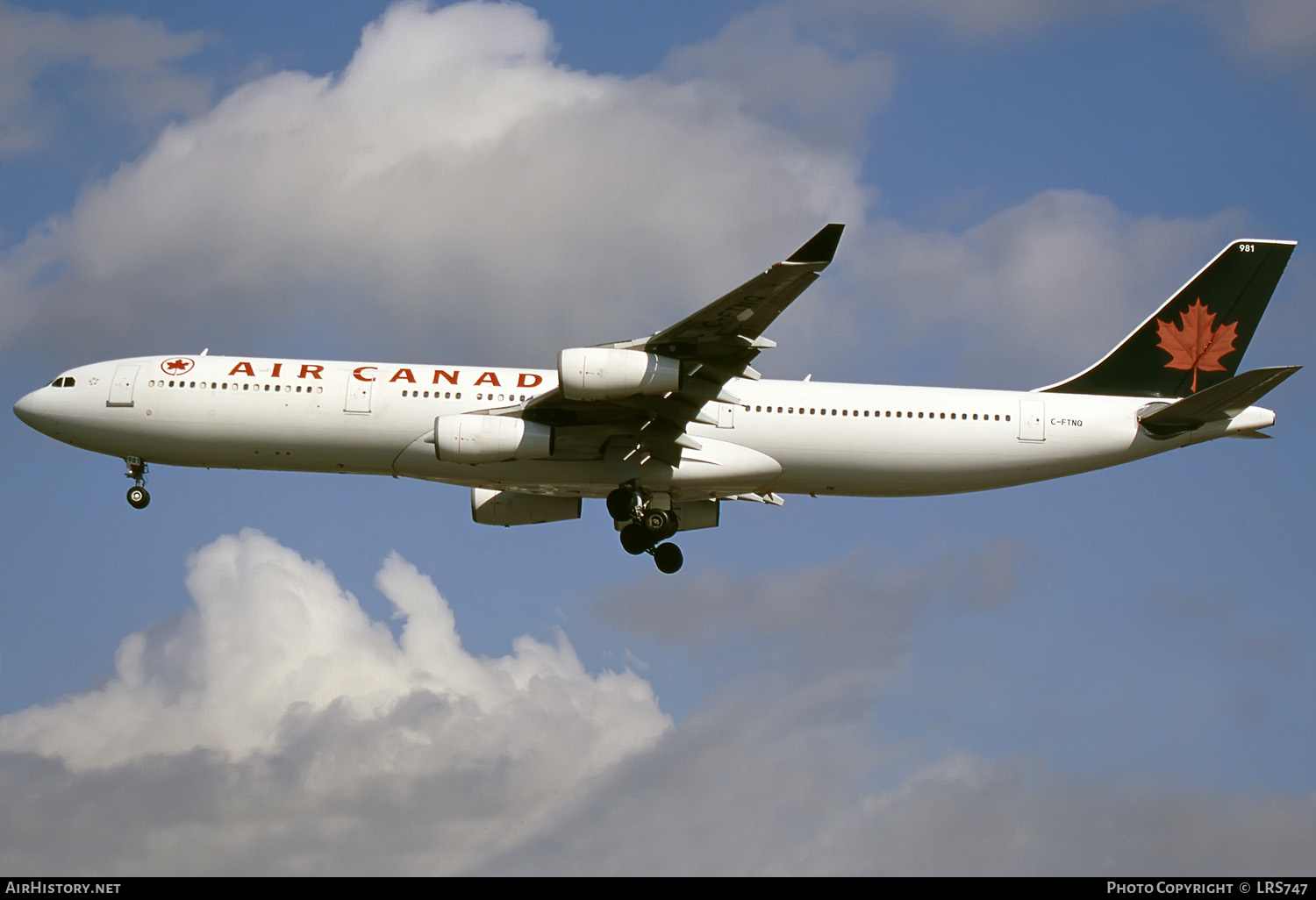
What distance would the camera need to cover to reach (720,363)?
35781mm

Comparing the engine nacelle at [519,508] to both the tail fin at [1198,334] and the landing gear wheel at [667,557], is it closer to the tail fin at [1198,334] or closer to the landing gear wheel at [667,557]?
the landing gear wheel at [667,557]

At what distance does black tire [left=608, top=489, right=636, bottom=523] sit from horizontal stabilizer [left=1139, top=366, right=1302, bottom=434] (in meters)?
13.9

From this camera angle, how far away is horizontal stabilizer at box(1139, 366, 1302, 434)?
36375 mm

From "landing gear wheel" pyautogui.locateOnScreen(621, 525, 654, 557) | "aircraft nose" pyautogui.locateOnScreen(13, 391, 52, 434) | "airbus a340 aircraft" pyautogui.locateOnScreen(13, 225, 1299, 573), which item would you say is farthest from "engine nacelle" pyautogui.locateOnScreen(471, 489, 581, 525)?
"aircraft nose" pyautogui.locateOnScreen(13, 391, 52, 434)

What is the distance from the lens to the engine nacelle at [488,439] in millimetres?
36344

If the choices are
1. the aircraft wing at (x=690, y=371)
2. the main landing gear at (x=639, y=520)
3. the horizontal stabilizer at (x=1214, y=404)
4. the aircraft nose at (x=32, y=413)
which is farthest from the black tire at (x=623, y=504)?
the aircraft nose at (x=32, y=413)

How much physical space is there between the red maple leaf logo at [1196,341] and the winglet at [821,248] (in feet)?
50.9

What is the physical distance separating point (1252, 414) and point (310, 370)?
24.7 m

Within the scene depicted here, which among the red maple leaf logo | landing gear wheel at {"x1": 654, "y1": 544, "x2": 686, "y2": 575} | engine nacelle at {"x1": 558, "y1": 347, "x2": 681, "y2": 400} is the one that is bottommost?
landing gear wheel at {"x1": 654, "y1": 544, "x2": 686, "y2": 575}

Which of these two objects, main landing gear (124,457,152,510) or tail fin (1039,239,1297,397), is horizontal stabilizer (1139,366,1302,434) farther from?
main landing gear (124,457,152,510)

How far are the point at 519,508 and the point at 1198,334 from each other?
20.3 meters

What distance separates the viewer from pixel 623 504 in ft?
128

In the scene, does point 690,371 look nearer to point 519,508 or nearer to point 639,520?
point 639,520

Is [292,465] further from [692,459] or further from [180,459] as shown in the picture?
[692,459]
